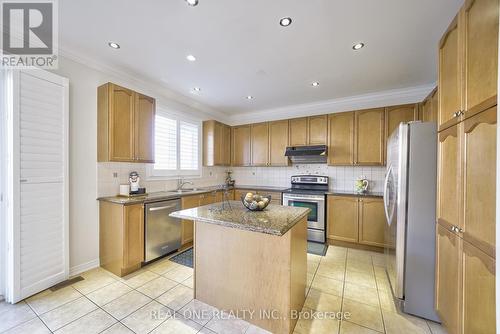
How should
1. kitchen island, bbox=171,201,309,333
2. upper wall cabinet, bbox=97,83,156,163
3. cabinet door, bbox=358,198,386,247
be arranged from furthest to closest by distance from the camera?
cabinet door, bbox=358,198,386,247
upper wall cabinet, bbox=97,83,156,163
kitchen island, bbox=171,201,309,333

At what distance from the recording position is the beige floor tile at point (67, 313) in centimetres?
166

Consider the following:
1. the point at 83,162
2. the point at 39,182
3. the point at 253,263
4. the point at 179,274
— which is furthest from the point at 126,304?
the point at 83,162

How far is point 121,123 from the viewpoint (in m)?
2.62

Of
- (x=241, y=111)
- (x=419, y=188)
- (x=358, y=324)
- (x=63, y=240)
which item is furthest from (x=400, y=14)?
(x=63, y=240)

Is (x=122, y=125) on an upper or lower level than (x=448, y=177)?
upper

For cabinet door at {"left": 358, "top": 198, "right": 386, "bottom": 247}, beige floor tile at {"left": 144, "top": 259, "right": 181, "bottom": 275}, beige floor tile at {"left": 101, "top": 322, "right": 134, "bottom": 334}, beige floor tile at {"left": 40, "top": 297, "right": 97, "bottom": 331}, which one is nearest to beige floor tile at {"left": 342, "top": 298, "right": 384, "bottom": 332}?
cabinet door at {"left": 358, "top": 198, "right": 386, "bottom": 247}

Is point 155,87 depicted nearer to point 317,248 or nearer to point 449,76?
point 449,76

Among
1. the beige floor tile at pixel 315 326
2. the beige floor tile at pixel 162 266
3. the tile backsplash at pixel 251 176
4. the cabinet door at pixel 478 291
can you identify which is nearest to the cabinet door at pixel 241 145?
the tile backsplash at pixel 251 176

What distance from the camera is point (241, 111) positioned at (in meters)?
4.82

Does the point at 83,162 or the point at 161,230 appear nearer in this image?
the point at 83,162

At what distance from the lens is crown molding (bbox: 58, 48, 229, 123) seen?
2.45m

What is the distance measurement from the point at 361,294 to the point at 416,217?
1025 mm

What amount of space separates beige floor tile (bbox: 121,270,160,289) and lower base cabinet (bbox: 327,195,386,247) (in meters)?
2.85

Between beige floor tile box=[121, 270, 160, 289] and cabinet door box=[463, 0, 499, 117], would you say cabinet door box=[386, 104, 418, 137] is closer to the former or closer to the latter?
cabinet door box=[463, 0, 499, 117]
